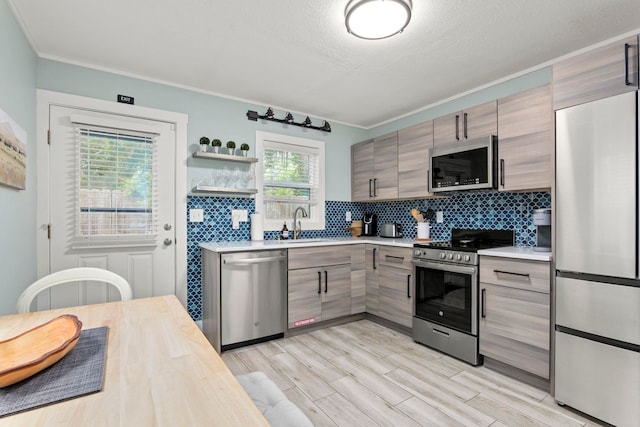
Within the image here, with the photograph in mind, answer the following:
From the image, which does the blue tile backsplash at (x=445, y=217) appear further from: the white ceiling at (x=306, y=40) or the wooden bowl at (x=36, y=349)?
the wooden bowl at (x=36, y=349)

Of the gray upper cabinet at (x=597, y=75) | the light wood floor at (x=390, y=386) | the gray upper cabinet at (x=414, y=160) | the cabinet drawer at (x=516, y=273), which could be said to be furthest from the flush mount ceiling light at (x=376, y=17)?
the light wood floor at (x=390, y=386)

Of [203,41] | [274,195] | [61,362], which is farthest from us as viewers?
[274,195]

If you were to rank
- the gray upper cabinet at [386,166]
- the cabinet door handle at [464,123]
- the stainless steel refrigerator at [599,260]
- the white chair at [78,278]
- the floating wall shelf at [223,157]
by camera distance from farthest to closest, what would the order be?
the gray upper cabinet at [386,166] → the floating wall shelf at [223,157] → the cabinet door handle at [464,123] → the stainless steel refrigerator at [599,260] → the white chair at [78,278]

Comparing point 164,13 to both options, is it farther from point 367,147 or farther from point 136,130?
point 367,147

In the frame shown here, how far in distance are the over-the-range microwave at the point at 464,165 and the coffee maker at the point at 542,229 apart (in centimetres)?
43

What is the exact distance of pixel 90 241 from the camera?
8.73 ft

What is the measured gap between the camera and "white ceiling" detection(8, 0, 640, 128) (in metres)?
1.95

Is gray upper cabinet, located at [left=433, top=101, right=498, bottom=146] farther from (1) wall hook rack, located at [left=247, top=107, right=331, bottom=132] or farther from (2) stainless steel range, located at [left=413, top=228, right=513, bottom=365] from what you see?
(1) wall hook rack, located at [left=247, top=107, right=331, bottom=132]

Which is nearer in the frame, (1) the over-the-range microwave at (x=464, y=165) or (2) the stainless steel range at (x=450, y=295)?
(2) the stainless steel range at (x=450, y=295)

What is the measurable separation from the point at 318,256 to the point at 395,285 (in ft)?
2.74

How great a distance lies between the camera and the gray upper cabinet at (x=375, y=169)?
3631 mm

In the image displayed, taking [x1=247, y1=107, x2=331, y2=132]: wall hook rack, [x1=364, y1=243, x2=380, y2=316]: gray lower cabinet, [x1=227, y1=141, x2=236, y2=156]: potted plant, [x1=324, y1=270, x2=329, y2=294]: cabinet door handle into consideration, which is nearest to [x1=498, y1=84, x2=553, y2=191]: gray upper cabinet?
[x1=364, y1=243, x2=380, y2=316]: gray lower cabinet

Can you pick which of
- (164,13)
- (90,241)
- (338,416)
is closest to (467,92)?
(164,13)

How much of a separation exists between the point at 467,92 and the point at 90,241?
3791 mm
